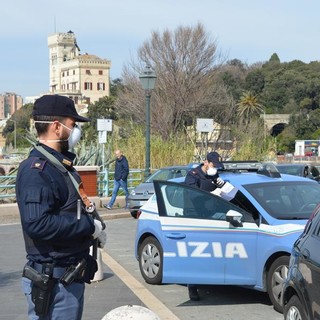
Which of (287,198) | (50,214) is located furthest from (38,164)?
(287,198)

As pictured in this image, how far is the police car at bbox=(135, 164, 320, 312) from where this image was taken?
7.19m

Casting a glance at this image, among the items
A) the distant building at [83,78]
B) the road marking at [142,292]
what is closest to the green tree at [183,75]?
the road marking at [142,292]

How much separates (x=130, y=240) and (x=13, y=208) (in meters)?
5.99

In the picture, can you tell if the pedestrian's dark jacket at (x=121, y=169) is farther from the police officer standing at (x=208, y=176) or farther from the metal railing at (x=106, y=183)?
the police officer standing at (x=208, y=176)

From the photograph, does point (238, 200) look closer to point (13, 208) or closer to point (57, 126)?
point (57, 126)

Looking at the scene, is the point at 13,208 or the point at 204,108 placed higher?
the point at 204,108

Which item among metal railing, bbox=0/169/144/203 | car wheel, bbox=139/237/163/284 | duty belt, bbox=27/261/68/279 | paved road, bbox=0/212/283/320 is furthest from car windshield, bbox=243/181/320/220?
metal railing, bbox=0/169/144/203

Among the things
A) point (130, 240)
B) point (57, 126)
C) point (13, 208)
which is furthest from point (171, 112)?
point (57, 126)

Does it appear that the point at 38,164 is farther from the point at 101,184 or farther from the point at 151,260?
the point at 101,184

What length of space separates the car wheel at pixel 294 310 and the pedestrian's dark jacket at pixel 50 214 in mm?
2132

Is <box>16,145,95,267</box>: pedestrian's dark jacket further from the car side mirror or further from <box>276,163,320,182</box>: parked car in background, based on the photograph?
<box>276,163,320,182</box>: parked car in background

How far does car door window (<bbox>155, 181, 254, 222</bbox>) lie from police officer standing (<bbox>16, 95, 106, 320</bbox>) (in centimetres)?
395

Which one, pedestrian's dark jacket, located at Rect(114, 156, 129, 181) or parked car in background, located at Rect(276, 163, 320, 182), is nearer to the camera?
parked car in background, located at Rect(276, 163, 320, 182)

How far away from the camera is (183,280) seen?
7.54 metres
